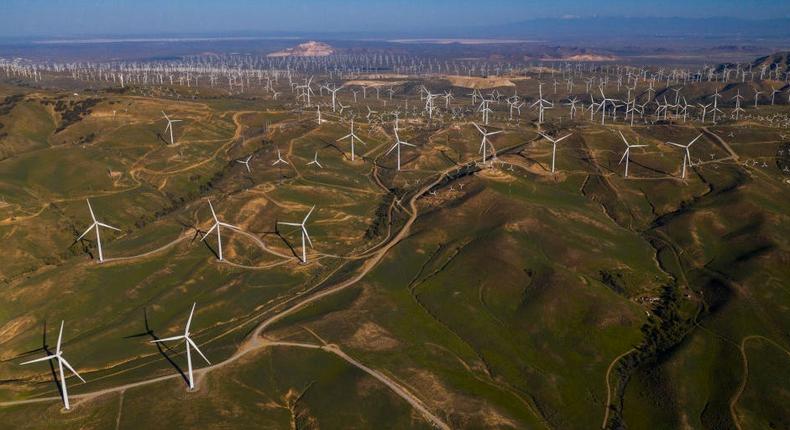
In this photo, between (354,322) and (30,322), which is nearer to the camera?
(354,322)

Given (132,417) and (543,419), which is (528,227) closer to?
(543,419)

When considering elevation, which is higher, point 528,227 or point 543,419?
point 528,227

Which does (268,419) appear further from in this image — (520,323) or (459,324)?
(520,323)

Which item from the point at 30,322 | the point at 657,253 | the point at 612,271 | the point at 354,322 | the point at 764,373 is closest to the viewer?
the point at 764,373

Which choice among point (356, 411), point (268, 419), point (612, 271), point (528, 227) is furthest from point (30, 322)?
point (612, 271)

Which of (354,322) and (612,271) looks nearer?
(354,322)

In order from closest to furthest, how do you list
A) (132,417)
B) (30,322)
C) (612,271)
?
(132,417)
(30,322)
(612,271)

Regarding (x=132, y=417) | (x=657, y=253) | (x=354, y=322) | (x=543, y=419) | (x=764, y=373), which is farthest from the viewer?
(x=657, y=253)

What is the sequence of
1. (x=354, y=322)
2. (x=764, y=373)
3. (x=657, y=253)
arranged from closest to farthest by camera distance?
(x=764, y=373) < (x=354, y=322) < (x=657, y=253)

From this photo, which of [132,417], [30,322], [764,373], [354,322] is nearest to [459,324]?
[354,322]
